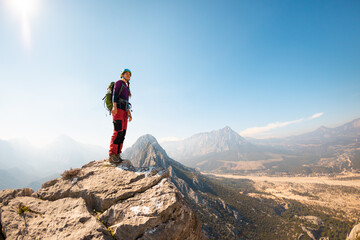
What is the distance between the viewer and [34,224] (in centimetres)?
368

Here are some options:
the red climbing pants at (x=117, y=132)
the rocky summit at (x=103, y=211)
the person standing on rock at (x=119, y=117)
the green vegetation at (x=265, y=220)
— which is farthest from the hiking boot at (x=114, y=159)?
the green vegetation at (x=265, y=220)

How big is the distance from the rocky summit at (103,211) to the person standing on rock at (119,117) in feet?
5.18

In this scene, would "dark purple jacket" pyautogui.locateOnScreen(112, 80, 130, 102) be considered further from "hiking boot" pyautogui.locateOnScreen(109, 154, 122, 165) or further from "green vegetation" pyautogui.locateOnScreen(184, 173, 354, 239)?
"green vegetation" pyautogui.locateOnScreen(184, 173, 354, 239)

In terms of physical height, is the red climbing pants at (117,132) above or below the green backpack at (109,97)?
below

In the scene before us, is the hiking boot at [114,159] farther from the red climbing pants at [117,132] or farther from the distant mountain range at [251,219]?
the distant mountain range at [251,219]

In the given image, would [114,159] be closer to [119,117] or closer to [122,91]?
[119,117]

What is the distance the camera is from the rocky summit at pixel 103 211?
130 inches

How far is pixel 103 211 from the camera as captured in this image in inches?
161

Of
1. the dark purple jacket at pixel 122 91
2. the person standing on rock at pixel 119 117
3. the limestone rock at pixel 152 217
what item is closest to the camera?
the limestone rock at pixel 152 217

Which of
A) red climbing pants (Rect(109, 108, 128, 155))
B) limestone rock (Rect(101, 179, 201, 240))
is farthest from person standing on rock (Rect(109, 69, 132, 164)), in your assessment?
limestone rock (Rect(101, 179, 201, 240))

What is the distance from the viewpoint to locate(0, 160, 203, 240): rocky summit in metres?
3.30

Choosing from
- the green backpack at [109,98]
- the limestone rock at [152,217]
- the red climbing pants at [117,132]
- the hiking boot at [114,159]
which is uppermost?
the green backpack at [109,98]

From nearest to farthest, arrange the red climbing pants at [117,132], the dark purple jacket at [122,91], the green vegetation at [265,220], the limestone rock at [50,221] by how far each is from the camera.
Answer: the limestone rock at [50,221] < the dark purple jacket at [122,91] < the red climbing pants at [117,132] < the green vegetation at [265,220]

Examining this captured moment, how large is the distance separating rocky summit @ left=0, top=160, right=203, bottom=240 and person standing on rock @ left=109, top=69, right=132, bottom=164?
1578mm
